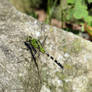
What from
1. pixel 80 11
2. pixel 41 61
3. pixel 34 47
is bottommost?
pixel 41 61

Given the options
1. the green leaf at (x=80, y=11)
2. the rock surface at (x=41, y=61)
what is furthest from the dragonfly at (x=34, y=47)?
the green leaf at (x=80, y=11)

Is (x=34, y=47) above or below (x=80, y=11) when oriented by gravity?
below

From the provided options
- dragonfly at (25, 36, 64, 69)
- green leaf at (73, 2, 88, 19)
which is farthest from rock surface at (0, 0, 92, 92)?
green leaf at (73, 2, 88, 19)

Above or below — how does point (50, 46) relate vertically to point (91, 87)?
above

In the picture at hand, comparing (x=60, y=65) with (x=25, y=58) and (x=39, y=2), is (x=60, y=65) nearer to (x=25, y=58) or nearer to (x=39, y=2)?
(x=25, y=58)

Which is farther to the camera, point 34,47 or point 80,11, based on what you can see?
point 80,11

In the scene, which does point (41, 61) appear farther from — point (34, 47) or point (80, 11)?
point (80, 11)

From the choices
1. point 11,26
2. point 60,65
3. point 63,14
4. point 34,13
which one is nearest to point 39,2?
point 34,13

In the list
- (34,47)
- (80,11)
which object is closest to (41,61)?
(34,47)

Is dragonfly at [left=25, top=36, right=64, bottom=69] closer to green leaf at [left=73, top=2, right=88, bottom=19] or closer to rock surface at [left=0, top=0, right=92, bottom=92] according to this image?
rock surface at [left=0, top=0, right=92, bottom=92]
